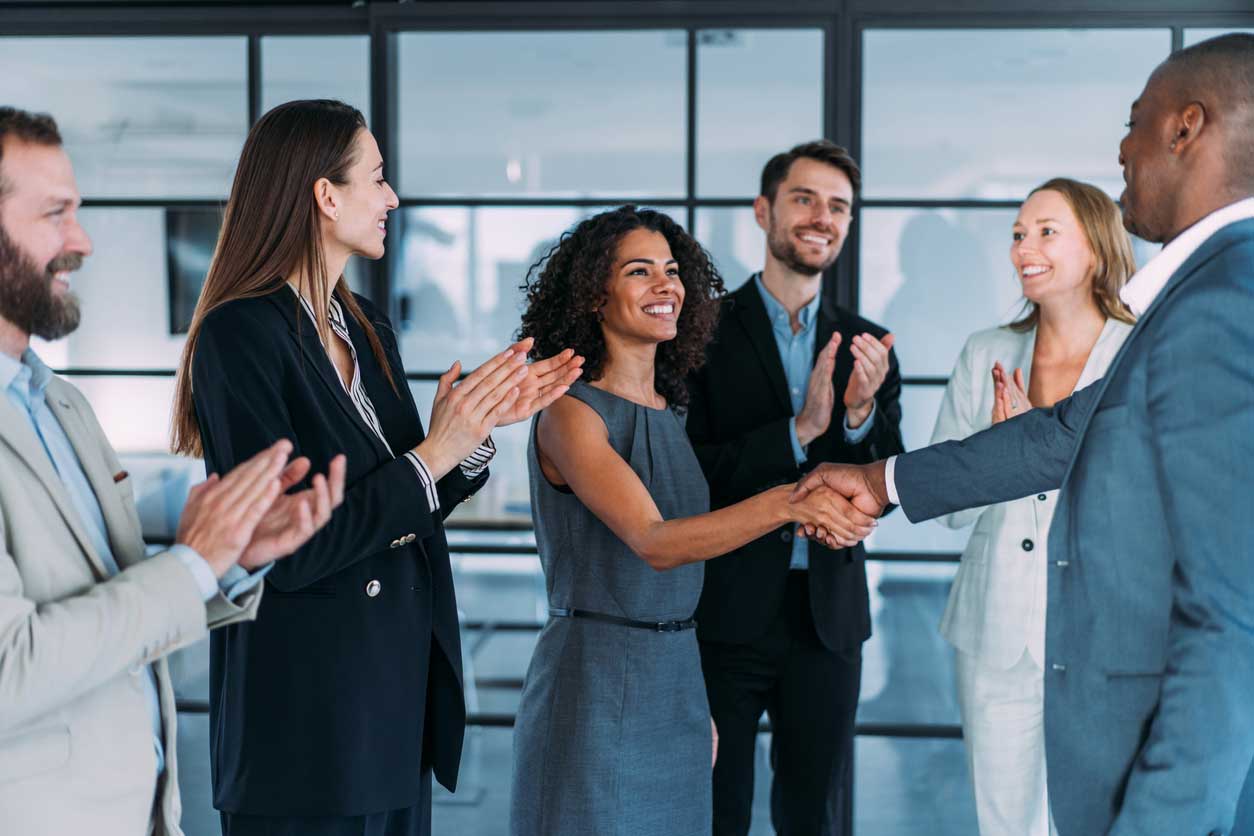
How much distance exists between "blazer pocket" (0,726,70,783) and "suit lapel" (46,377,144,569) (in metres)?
0.25

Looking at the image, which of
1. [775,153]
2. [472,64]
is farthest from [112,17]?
[775,153]

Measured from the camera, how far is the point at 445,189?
12.2 feet

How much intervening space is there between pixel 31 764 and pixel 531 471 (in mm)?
1188

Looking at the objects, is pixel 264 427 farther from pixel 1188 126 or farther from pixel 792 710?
pixel 792 710

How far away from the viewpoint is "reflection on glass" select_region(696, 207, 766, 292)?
3.63 metres

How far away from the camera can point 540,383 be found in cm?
217

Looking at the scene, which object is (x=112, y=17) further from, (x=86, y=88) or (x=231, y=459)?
(x=231, y=459)

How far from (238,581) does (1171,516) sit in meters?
1.17

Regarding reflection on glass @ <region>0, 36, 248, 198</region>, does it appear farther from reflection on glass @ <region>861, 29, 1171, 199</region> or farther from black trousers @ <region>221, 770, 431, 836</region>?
black trousers @ <region>221, 770, 431, 836</region>

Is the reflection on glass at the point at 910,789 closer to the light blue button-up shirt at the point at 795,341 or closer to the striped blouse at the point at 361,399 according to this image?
the light blue button-up shirt at the point at 795,341

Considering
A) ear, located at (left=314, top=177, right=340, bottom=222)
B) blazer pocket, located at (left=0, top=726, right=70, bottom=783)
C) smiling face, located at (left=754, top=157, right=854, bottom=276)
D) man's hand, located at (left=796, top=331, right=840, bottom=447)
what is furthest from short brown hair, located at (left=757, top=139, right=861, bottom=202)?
blazer pocket, located at (left=0, top=726, right=70, bottom=783)

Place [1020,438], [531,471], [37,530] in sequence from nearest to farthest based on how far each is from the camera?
1. [37,530]
2. [1020,438]
3. [531,471]

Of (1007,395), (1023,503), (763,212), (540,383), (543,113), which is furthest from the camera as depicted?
(543,113)

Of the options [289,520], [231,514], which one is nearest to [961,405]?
[289,520]
